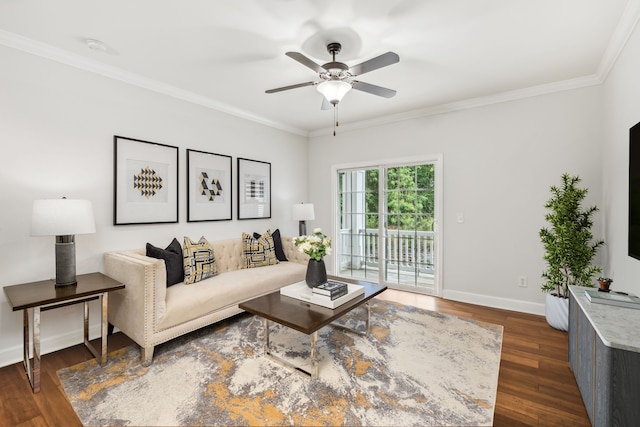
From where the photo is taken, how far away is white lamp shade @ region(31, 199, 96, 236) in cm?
214

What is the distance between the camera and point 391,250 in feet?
14.9

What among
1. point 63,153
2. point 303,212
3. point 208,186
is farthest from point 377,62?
point 63,153

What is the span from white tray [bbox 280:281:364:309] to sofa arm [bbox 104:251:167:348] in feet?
3.33

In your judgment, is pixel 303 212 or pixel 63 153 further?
pixel 303 212

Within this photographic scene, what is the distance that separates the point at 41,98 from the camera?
8.17 ft

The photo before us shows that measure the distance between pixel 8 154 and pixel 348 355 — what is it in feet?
10.4

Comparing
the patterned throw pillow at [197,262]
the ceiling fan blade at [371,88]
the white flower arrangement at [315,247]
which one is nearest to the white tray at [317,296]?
the white flower arrangement at [315,247]

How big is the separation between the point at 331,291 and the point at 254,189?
2.46m

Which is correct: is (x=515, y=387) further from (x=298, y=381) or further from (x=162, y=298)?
(x=162, y=298)

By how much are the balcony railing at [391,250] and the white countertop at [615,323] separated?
2.31 m

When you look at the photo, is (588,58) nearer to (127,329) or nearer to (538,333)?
(538,333)

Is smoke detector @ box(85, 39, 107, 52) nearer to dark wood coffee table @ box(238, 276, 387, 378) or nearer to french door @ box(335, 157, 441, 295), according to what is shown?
dark wood coffee table @ box(238, 276, 387, 378)

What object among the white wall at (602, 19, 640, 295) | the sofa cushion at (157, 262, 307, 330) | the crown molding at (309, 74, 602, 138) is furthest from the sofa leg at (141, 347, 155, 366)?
the crown molding at (309, 74, 602, 138)

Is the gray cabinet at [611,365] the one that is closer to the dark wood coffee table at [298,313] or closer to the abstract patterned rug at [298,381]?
the abstract patterned rug at [298,381]
